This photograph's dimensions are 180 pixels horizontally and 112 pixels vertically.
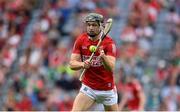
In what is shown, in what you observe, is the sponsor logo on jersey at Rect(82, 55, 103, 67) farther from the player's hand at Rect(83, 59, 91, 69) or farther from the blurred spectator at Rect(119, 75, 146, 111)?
the blurred spectator at Rect(119, 75, 146, 111)

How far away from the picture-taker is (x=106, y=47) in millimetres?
11086

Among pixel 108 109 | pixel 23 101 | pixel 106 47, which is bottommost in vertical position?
pixel 23 101

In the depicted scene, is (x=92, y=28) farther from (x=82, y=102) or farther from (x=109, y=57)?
(x=82, y=102)

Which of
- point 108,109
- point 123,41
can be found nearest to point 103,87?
point 108,109

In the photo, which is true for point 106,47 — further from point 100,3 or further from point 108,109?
point 100,3

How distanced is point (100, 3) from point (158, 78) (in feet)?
11.6

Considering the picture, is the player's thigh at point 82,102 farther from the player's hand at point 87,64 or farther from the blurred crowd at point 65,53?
the blurred crowd at point 65,53

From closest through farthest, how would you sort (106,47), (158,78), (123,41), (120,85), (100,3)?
(106,47)
(120,85)
(158,78)
(123,41)
(100,3)

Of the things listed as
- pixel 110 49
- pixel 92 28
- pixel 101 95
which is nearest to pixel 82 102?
pixel 101 95

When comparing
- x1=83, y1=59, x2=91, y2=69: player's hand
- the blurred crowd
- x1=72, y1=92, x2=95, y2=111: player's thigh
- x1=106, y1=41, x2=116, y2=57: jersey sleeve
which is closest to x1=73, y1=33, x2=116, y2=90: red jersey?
x1=106, y1=41, x2=116, y2=57: jersey sleeve

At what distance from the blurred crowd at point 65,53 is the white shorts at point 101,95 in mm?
5187

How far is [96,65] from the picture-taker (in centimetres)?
1117

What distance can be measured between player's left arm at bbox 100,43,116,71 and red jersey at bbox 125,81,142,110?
174 inches

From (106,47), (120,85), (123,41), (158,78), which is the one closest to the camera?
(106,47)
